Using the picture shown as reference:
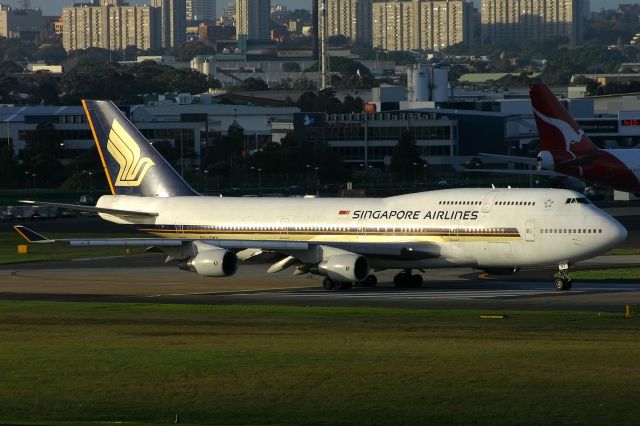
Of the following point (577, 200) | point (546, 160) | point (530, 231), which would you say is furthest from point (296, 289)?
point (546, 160)

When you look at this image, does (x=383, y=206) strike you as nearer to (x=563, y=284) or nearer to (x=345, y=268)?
(x=345, y=268)

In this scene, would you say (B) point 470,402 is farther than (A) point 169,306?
No

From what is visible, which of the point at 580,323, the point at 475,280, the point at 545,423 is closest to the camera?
the point at 545,423

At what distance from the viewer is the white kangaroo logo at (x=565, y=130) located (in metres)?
108

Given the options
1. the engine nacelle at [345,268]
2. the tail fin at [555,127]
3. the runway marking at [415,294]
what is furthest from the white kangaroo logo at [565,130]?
the engine nacelle at [345,268]

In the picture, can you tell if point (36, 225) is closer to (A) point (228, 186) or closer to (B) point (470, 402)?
(A) point (228, 186)

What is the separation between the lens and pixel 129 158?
7181 centimetres

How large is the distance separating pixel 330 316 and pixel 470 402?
677 inches

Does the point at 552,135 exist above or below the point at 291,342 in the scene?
above

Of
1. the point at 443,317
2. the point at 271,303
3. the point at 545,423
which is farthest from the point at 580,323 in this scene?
the point at 545,423

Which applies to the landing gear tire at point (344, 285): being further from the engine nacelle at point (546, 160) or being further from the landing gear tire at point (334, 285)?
the engine nacelle at point (546, 160)

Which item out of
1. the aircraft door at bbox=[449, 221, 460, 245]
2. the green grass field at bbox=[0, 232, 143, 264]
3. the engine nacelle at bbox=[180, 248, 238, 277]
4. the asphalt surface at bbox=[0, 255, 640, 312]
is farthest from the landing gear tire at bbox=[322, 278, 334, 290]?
the green grass field at bbox=[0, 232, 143, 264]

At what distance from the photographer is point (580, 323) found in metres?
48.8

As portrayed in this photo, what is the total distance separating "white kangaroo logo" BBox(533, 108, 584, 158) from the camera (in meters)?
108
